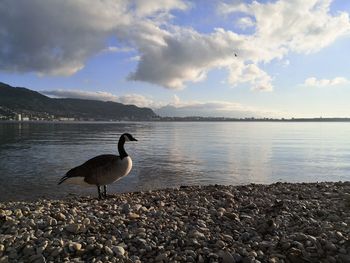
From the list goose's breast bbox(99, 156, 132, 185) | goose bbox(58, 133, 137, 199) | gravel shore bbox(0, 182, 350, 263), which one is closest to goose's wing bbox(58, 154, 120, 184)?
goose bbox(58, 133, 137, 199)

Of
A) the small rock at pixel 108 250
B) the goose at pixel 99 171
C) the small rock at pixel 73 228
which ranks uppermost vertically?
the goose at pixel 99 171

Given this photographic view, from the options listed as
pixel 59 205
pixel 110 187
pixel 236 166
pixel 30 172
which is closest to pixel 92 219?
pixel 59 205

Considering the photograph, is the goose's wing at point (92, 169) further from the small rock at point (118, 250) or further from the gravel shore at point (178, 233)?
the small rock at point (118, 250)

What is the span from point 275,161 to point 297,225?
2496 cm

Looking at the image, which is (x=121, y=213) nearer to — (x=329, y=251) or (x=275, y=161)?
(x=329, y=251)

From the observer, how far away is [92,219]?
8.62 meters

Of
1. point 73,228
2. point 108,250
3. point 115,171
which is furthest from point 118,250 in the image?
point 115,171

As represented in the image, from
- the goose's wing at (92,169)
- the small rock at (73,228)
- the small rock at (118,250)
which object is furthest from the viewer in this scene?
the goose's wing at (92,169)

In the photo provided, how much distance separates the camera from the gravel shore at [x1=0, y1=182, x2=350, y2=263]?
269 inches

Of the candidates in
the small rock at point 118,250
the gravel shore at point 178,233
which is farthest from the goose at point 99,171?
the small rock at point 118,250

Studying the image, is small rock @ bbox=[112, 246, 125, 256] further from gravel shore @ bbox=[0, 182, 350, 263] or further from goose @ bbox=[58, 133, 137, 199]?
goose @ bbox=[58, 133, 137, 199]

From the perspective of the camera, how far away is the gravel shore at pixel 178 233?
682 centimetres

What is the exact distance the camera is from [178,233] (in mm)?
7891

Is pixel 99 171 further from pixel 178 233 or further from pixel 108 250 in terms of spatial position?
pixel 108 250
